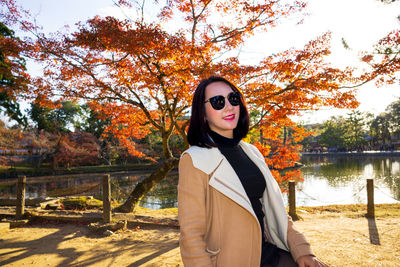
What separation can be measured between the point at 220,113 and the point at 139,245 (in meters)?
4.14

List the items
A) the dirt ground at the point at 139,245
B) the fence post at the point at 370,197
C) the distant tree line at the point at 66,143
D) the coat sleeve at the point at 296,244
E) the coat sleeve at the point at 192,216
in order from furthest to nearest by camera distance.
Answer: the distant tree line at the point at 66,143
the fence post at the point at 370,197
the dirt ground at the point at 139,245
the coat sleeve at the point at 296,244
the coat sleeve at the point at 192,216

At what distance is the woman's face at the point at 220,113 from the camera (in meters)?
1.58

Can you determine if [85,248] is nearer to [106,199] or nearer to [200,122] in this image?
[106,199]

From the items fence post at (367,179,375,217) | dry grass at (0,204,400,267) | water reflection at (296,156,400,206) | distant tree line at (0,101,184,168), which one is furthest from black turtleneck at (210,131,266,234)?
distant tree line at (0,101,184,168)

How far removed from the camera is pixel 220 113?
1575 mm

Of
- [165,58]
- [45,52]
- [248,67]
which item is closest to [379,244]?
[248,67]

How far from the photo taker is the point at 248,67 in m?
6.07

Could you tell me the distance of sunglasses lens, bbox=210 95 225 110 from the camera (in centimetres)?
158

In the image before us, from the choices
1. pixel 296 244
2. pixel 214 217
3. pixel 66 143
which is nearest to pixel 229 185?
pixel 214 217

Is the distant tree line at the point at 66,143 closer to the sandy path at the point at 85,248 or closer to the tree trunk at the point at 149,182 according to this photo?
the tree trunk at the point at 149,182

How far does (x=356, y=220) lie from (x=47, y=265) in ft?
24.8

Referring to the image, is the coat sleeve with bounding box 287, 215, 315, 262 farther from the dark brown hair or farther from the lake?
the lake

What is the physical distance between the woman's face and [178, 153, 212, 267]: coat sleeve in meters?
0.39

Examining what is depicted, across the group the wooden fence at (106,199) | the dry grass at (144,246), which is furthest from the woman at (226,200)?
the wooden fence at (106,199)
